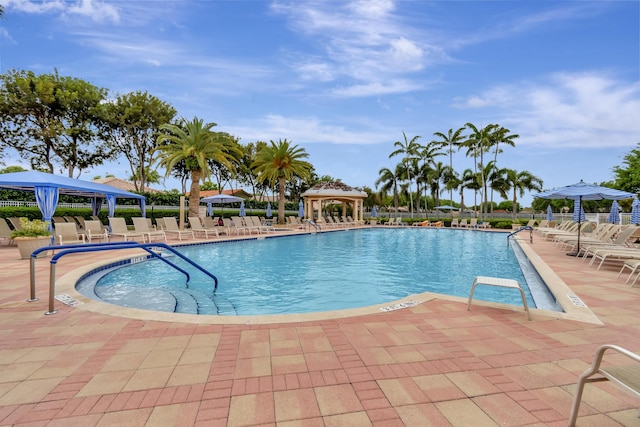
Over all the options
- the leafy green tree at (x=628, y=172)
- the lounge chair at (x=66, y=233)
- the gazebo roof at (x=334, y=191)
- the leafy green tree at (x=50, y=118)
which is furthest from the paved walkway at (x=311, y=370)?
the leafy green tree at (x=628, y=172)

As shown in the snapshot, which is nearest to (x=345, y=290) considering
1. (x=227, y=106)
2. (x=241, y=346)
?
(x=241, y=346)

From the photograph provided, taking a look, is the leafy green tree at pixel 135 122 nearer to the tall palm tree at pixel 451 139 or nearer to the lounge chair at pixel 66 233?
the lounge chair at pixel 66 233

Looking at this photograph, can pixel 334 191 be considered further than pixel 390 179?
No

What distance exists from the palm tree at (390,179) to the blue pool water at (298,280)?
27254 mm

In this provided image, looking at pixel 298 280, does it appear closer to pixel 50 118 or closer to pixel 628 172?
pixel 50 118

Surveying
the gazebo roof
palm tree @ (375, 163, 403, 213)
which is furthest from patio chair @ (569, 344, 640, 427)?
palm tree @ (375, 163, 403, 213)

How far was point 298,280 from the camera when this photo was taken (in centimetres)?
Answer: 779

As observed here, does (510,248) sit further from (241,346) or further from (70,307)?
(70,307)

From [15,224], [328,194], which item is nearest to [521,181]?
[328,194]

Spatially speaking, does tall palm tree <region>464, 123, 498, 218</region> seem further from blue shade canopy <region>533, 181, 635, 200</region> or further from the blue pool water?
blue shade canopy <region>533, 181, 635, 200</region>

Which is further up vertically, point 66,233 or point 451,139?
point 451,139

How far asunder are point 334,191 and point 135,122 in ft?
55.1

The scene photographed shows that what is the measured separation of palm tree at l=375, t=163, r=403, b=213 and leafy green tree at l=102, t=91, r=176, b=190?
79.2 ft

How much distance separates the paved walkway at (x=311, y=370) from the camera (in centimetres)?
210
